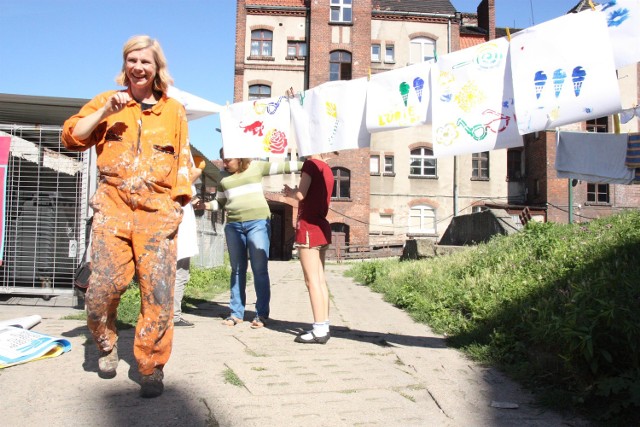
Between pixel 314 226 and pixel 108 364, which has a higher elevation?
pixel 314 226

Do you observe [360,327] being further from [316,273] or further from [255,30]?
[255,30]

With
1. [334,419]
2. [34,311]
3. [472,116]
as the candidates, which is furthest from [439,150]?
[34,311]

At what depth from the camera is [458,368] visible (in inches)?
142

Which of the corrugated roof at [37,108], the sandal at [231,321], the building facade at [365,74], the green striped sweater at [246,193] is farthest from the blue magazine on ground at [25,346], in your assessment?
the building facade at [365,74]

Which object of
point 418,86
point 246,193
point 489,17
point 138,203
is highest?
point 489,17

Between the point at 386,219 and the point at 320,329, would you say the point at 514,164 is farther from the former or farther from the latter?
the point at 320,329

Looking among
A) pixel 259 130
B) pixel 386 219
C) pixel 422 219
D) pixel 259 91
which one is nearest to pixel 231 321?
pixel 259 130

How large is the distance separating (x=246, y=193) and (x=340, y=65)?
2479 centimetres

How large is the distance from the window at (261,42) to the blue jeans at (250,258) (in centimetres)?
2584

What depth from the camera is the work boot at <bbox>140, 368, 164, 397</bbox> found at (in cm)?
282

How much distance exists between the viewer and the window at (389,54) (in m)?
29.4

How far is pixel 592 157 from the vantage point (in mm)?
6805

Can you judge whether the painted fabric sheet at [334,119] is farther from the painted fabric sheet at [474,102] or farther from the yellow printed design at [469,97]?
the yellow printed design at [469,97]

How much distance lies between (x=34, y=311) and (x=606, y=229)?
6804 millimetres
